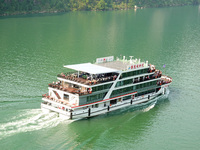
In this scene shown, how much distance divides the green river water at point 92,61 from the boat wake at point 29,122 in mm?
117

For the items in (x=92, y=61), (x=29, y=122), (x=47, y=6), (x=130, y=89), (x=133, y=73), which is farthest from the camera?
(x=47, y=6)

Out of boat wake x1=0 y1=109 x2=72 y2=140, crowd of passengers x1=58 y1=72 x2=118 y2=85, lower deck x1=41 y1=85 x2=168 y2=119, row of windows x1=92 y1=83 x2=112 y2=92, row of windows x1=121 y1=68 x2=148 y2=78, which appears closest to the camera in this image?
boat wake x1=0 y1=109 x2=72 y2=140

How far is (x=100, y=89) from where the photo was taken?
163ft

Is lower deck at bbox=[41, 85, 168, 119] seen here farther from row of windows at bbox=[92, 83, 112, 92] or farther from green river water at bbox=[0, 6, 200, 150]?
row of windows at bbox=[92, 83, 112, 92]

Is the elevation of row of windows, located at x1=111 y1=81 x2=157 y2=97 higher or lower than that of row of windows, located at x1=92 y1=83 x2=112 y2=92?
lower

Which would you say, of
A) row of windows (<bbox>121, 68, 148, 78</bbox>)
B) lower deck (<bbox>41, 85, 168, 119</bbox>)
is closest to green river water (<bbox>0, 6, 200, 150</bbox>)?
lower deck (<bbox>41, 85, 168, 119</bbox>)

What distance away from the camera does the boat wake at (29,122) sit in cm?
4353

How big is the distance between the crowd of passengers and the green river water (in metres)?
5.18

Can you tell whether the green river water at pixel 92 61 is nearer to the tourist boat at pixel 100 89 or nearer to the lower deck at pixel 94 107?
the lower deck at pixel 94 107

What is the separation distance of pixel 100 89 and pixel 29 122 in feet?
35.9

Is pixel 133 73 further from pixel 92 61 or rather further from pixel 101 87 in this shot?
pixel 92 61

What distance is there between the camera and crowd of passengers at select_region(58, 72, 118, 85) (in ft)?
161

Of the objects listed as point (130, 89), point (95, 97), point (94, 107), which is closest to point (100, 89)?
point (95, 97)

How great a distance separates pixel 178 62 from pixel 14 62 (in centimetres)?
3692
